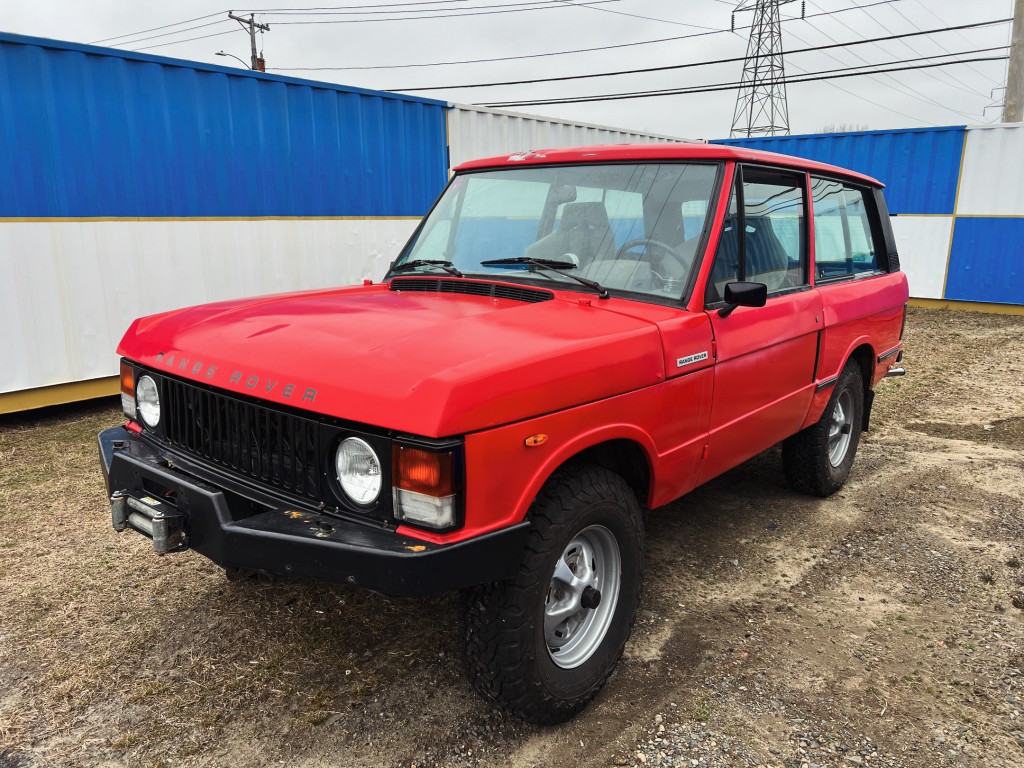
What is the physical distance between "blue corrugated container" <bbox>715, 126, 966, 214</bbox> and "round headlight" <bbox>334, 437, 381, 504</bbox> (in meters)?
14.9

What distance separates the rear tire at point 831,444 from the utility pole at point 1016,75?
1575 cm

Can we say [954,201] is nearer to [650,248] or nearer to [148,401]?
[650,248]

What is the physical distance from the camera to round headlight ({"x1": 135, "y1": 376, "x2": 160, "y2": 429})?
2.89m

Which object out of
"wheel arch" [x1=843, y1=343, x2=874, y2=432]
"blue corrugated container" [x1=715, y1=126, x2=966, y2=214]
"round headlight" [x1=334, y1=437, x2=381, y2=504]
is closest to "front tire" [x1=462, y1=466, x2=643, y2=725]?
"round headlight" [x1=334, y1=437, x2=381, y2=504]

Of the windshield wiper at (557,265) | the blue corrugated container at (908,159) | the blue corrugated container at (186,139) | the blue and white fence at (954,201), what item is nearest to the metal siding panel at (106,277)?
the blue corrugated container at (186,139)

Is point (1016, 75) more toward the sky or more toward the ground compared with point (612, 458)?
more toward the sky

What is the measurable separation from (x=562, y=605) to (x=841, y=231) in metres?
3.11

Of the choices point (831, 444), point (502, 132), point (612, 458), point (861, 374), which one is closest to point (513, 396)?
point (612, 458)

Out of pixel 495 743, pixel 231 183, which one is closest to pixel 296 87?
pixel 231 183

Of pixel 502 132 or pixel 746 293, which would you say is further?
pixel 502 132

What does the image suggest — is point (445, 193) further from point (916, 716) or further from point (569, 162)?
point (916, 716)

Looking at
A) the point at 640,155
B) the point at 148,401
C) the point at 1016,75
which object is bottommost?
the point at 148,401

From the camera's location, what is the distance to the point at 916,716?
2633mm

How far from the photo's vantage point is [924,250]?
46.4 ft
